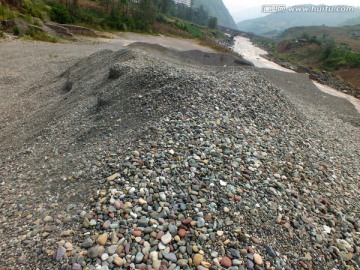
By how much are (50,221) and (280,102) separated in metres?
8.81

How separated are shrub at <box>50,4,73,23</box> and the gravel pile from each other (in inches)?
1245

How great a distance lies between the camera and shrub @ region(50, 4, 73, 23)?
33.7 metres

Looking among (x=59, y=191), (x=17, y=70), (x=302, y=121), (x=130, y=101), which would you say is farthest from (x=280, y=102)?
(x=17, y=70)

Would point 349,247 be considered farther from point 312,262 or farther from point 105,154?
point 105,154

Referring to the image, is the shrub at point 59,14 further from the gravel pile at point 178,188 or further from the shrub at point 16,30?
the gravel pile at point 178,188

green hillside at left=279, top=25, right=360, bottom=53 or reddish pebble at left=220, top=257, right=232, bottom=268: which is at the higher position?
reddish pebble at left=220, top=257, right=232, bottom=268

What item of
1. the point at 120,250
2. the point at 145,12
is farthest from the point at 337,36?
the point at 120,250

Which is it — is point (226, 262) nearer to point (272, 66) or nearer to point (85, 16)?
point (85, 16)

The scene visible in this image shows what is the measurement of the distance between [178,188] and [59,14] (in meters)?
37.7

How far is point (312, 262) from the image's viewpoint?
430 cm

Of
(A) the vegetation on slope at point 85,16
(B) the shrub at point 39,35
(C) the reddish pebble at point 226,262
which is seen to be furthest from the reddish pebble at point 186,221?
(B) the shrub at point 39,35

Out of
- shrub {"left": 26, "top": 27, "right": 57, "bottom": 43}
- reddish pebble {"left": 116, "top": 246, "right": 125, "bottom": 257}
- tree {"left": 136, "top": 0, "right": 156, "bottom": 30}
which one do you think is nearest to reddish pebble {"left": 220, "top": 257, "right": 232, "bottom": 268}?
reddish pebble {"left": 116, "top": 246, "right": 125, "bottom": 257}

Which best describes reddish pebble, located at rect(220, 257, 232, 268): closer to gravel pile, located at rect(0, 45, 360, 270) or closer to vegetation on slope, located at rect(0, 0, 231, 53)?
gravel pile, located at rect(0, 45, 360, 270)

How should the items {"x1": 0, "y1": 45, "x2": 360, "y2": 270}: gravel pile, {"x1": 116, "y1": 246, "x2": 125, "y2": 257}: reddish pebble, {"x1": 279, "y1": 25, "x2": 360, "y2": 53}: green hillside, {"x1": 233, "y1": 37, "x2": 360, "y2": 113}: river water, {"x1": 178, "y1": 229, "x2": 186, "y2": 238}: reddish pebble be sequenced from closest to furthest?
{"x1": 116, "y1": 246, "x2": 125, "y2": 257}: reddish pebble → {"x1": 0, "y1": 45, "x2": 360, "y2": 270}: gravel pile → {"x1": 178, "y1": 229, "x2": 186, "y2": 238}: reddish pebble → {"x1": 233, "y1": 37, "x2": 360, "y2": 113}: river water → {"x1": 279, "y1": 25, "x2": 360, "y2": 53}: green hillside
